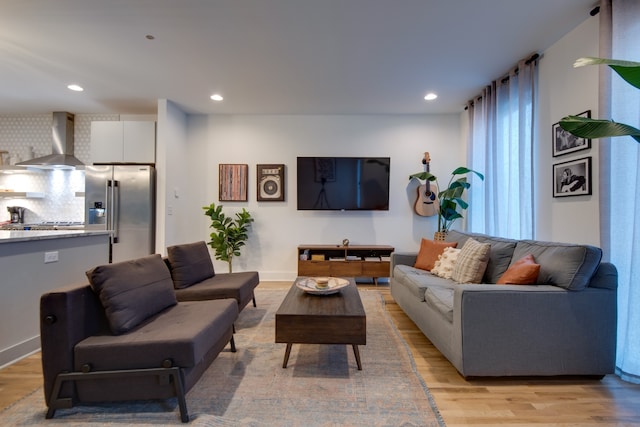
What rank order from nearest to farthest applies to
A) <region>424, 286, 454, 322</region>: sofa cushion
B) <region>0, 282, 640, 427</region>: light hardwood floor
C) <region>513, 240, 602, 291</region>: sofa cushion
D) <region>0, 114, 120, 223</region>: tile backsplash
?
<region>0, 282, 640, 427</region>: light hardwood floor < <region>513, 240, 602, 291</region>: sofa cushion < <region>424, 286, 454, 322</region>: sofa cushion < <region>0, 114, 120, 223</region>: tile backsplash

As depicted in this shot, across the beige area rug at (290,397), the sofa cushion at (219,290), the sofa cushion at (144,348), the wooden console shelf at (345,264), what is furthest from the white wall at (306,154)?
the sofa cushion at (144,348)

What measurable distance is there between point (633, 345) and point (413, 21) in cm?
292

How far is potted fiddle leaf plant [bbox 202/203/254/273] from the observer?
444 cm

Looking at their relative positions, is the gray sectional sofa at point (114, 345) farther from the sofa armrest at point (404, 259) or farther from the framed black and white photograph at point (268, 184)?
the framed black and white photograph at point (268, 184)

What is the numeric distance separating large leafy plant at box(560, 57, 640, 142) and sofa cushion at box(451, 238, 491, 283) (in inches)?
54.3

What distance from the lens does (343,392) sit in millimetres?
1762

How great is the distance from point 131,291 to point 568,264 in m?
2.84

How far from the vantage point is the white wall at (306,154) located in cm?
474

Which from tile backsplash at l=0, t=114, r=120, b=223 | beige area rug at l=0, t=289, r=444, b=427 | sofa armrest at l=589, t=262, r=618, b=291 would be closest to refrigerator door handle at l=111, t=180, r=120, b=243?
tile backsplash at l=0, t=114, r=120, b=223

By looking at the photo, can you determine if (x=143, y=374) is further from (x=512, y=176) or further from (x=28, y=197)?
(x=28, y=197)

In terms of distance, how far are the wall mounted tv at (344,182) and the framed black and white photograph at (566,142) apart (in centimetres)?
223

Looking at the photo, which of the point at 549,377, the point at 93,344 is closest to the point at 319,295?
the point at 93,344

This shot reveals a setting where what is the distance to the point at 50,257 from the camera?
95.4 inches

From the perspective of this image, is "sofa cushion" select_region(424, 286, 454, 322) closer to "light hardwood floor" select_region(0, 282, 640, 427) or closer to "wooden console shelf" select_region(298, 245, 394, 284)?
"light hardwood floor" select_region(0, 282, 640, 427)
